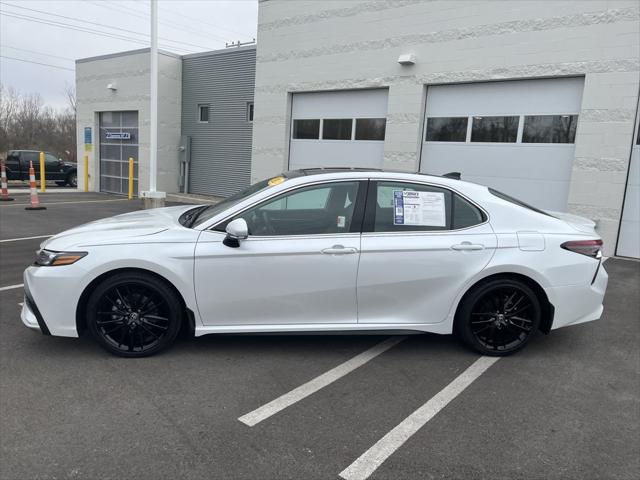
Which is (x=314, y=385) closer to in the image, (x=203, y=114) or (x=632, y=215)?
(x=632, y=215)

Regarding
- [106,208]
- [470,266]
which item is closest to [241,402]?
[470,266]

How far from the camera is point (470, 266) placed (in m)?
3.91

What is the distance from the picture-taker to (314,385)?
3.53 m

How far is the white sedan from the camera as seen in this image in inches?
147

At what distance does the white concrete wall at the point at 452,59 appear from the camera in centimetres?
836

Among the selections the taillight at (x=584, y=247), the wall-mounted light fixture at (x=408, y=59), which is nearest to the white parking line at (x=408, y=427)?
the taillight at (x=584, y=247)

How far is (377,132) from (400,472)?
964 cm

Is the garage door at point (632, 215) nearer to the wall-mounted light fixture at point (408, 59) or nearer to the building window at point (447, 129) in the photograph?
the building window at point (447, 129)

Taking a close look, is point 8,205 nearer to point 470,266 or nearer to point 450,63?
point 450,63

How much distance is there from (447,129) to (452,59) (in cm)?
141

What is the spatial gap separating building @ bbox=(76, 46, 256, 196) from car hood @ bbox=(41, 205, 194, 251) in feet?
38.7

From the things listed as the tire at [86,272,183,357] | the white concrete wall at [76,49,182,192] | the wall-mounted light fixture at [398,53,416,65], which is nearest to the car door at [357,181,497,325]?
the tire at [86,272,183,357]

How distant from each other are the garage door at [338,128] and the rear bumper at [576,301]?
7.66 metres

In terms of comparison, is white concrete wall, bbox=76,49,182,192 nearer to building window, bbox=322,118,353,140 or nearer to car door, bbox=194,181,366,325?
building window, bbox=322,118,353,140
